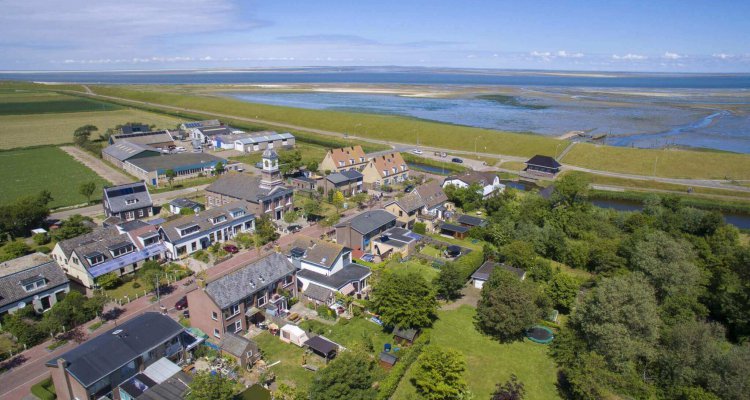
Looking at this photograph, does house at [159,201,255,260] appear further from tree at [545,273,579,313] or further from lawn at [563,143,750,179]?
lawn at [563,143,750,179]

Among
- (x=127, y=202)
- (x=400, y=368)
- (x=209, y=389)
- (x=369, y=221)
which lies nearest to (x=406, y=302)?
(x=400, y=368)

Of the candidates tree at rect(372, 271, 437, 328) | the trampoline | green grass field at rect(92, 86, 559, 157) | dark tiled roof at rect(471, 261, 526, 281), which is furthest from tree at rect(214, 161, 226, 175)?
the trampoline

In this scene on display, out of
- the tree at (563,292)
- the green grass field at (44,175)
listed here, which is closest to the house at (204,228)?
the green grass field at (44,175)

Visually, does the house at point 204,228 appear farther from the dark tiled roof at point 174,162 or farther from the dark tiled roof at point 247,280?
the dark tiled roof at point 174,162

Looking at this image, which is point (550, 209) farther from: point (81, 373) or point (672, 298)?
point (81, 373)

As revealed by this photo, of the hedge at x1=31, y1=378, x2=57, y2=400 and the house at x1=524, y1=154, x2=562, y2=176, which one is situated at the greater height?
the house at x1=524, y1=154, x2=562, y2=176

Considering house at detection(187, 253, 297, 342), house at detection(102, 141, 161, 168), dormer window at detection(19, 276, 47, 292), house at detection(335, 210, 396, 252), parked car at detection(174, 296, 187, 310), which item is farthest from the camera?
house at detection(102, 141, 161, 168)

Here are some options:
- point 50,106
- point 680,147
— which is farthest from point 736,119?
point 50,106

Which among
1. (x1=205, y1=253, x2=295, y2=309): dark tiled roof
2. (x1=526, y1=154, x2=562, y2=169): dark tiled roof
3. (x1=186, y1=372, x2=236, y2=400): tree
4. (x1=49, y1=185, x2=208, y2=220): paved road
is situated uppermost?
(x1=526, y1=154, x2=562, y2=169): dark tiled roof
